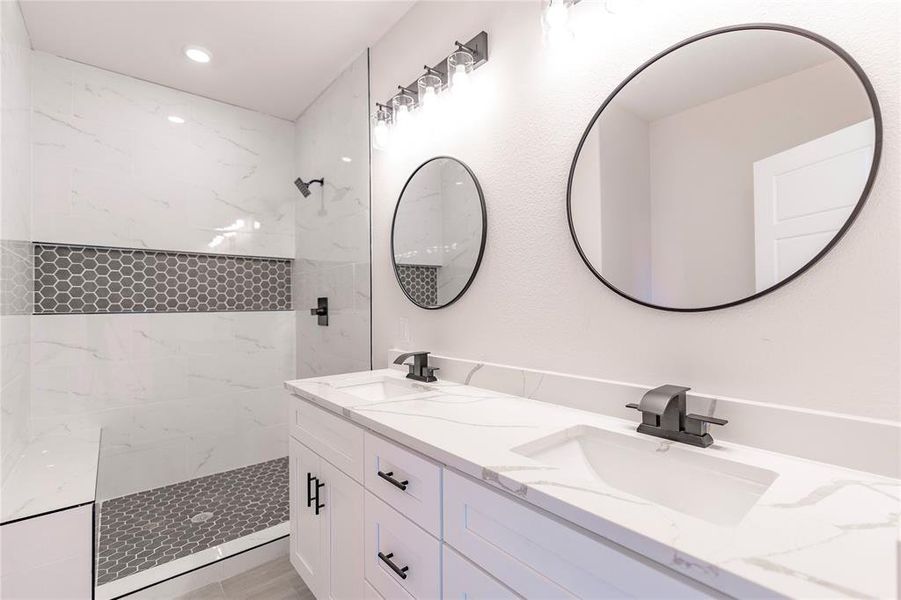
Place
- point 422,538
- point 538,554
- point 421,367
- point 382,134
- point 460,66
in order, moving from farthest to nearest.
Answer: point 382,134 < point 421,367 < point 460,66 < point 422,538 < point 538,554

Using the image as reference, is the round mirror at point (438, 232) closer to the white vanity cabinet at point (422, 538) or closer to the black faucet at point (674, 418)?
the white vanity cabinet at point (422, 538)

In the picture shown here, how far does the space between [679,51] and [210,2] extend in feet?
6.53

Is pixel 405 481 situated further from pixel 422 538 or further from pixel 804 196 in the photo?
pixel 804 196

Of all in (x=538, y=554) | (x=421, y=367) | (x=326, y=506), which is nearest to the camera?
(x=538, y=554)

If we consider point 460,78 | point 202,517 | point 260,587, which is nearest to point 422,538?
point 260,587

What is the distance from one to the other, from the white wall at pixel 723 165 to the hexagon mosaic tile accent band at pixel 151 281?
2.68 metres

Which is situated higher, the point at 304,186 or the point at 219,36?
the point at 219,36

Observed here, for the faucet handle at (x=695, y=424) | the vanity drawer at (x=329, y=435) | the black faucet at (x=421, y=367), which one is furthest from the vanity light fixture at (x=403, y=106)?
the faucet handle at (x=695, y=424)

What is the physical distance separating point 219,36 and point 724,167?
7.77 feet

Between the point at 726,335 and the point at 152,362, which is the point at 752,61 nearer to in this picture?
the point at 726,335

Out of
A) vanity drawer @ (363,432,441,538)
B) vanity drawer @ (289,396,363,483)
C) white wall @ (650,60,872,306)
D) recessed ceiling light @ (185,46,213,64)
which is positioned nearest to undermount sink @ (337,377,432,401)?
vanity drawer @ (289,396,363,483)

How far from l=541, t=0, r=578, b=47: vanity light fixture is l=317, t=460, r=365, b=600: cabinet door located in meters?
1.46

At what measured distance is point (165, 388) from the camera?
→ 100 inches

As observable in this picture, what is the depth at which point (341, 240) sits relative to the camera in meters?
2.47
